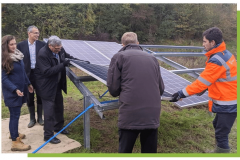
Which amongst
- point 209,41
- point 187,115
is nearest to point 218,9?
point 187,115

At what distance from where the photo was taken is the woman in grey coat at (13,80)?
11.3 feet

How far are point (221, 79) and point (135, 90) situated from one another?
4.21 ft

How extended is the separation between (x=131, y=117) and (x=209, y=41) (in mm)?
1551

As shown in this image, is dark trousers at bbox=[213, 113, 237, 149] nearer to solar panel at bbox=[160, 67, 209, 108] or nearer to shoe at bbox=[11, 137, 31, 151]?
solar panel at bbox=[160, 67, 209, 108]

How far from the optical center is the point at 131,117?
2.57m

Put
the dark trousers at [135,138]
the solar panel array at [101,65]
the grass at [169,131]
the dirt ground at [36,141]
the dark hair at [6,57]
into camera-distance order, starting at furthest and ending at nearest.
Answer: the grass at [169,131] → the dirt ground at [36,141] → the solar panel array at [101,65] → the dark hair at [6,57] → the dark trousers at [135,138]

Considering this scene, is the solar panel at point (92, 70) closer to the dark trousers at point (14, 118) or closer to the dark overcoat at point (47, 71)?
the dark overcoat at point (47, 71)

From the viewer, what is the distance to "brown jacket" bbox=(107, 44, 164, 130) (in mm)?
2553

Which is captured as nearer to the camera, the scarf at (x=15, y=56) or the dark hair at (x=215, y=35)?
the dark hair at (x=215, y=35)

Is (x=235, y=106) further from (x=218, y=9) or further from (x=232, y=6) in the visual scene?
(x=232, y=6)

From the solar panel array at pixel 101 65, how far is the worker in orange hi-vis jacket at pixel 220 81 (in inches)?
24.2

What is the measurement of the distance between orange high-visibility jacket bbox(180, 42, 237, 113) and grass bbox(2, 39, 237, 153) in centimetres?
164

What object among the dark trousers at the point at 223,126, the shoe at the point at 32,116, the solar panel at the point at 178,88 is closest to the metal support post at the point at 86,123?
the solar panel at the point at 178,88

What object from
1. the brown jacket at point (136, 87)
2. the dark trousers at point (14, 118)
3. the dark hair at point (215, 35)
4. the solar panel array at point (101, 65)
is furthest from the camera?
the solar panel array at point (101, 65)
